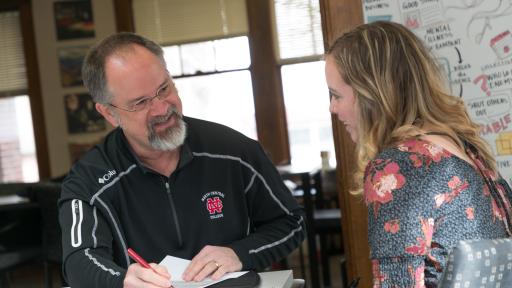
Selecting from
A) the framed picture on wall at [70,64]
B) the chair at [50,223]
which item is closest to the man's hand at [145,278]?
the chair at [50,223]

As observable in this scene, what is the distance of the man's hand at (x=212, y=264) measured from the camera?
5.57 feet

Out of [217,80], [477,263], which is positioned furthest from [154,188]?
[217,80]

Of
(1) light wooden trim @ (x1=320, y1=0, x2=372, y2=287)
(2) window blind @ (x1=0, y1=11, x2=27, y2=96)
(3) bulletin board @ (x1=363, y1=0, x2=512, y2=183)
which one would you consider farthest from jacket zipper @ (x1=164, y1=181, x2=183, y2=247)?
(2) window blind @ (x1=0, y1=11, x2=27, y2=96)

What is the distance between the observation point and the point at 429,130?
144 cm

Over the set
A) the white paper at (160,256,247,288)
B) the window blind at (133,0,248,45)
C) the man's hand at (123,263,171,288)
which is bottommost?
the white paper at (160,256,247,288)

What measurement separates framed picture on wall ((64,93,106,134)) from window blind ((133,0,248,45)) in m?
0.93

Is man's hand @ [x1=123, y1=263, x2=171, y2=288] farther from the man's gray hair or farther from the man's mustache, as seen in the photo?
the man's gray hair

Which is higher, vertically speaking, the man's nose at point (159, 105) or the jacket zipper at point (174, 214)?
the man's nose at point (159, 105)

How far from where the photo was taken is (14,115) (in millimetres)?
7371

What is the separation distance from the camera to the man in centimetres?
191

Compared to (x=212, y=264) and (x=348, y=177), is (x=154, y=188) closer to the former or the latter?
(x=212, y=264)

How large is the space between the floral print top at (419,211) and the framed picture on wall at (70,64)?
640 centimetres

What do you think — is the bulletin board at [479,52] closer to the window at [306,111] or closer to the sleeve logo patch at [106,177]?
the sleeve logo patch at [106,177]

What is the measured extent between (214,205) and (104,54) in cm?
53
